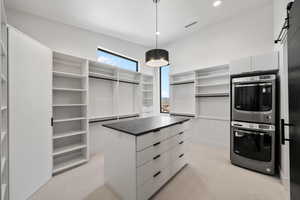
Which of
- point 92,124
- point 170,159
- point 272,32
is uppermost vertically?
point 272,32

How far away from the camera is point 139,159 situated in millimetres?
1560

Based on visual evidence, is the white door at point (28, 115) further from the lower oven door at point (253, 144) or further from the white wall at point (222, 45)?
the white wall at point (222, 45)

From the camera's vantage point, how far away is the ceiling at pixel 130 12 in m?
2.63

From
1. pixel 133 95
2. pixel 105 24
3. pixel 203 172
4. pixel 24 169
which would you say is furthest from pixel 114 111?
pixel 203 172

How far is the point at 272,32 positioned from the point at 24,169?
214 inches

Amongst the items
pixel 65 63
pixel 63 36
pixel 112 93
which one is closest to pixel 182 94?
pixel 112 93

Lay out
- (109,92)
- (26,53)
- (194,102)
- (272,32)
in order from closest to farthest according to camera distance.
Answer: (26,53) < (272,32) < (109,92) < (194,102)

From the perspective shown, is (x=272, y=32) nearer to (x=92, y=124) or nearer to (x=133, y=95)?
(x=133, y=95)

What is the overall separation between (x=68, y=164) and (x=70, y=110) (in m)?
1.17

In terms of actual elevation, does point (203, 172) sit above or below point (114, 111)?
below

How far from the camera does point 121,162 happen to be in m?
1.72

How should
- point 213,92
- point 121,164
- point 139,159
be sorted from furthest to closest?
point 213,92, point 121,164, point 139,159

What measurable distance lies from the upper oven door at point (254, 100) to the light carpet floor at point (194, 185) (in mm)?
1059

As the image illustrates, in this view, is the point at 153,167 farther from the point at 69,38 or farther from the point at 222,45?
the point at 222,45
